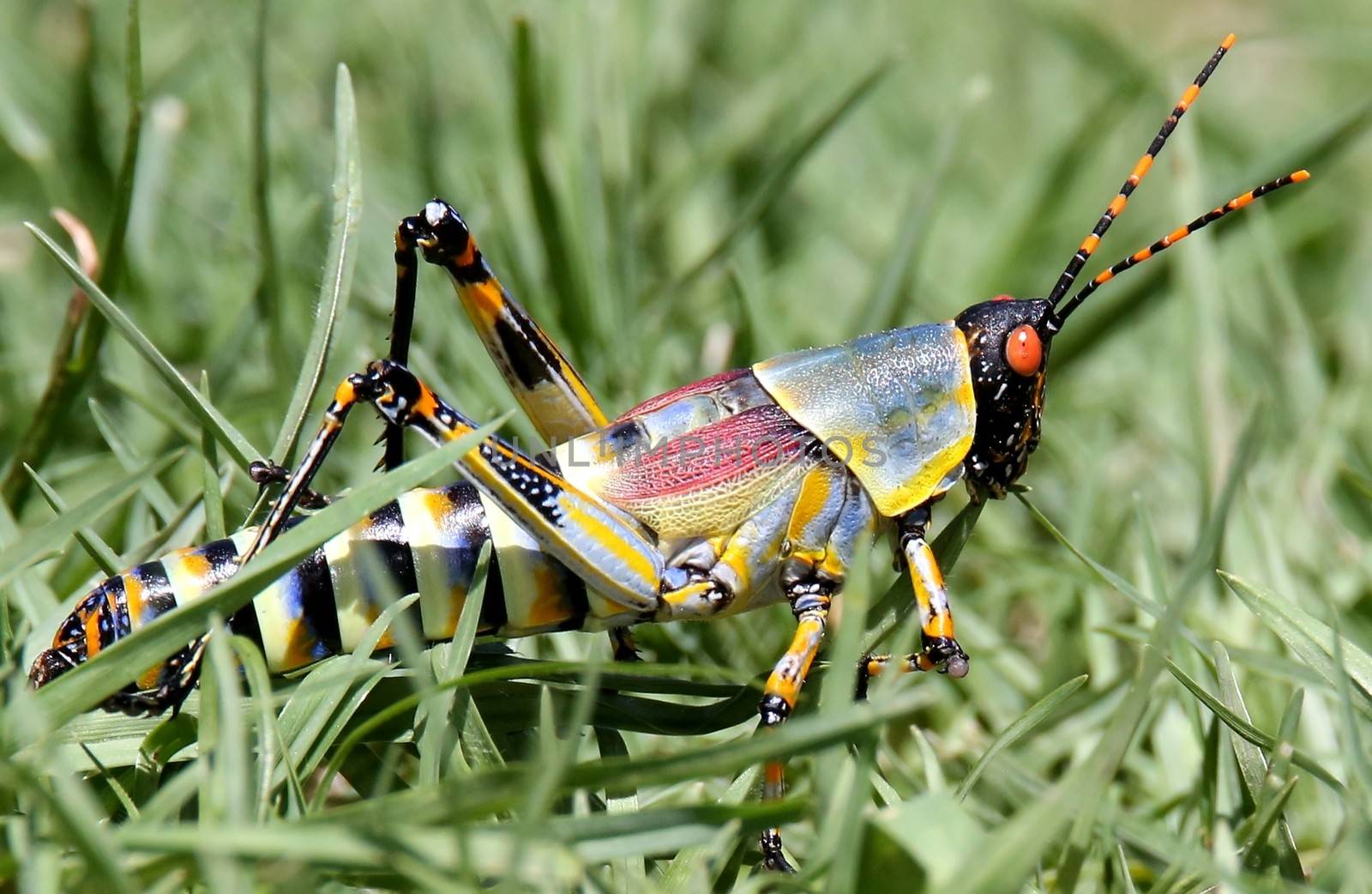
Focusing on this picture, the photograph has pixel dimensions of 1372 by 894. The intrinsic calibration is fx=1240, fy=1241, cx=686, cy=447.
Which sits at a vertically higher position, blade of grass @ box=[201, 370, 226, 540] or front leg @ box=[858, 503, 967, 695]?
blade of grass @ box=[201, 370, 226, 540]

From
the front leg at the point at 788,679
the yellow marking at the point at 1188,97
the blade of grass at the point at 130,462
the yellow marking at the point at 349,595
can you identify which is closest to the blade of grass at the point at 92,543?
the blade of grass at the point at 130,462

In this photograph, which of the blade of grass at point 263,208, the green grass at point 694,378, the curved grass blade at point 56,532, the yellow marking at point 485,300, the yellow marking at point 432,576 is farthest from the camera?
the blade of grass at point 263,208

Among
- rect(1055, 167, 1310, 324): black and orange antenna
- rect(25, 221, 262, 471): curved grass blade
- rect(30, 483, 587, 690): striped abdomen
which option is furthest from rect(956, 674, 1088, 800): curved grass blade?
rect(25, 221, 262, 471): curved grass blade

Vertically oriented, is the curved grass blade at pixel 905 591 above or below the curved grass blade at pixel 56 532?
below

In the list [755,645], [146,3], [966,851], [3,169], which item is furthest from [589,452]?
[146,3]

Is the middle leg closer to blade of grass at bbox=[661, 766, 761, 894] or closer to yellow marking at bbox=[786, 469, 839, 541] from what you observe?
yellow marking at bbox=[786, 469, 839, 541]

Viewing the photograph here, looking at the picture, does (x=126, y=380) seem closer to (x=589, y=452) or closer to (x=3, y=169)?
(x=589, y=452)

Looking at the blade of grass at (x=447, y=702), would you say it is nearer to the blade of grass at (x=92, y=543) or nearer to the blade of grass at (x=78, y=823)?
the blade of grass at (x=78, y=823)
